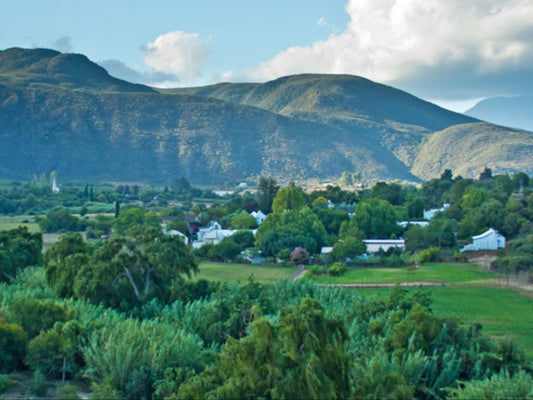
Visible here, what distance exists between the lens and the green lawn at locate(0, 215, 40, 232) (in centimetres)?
5709

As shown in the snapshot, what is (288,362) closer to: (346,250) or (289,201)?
(346,250)

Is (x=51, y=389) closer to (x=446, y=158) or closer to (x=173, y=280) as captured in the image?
(x=173, y=280)

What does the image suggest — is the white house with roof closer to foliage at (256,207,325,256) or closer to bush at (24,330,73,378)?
foliage at (256,207,325,256)

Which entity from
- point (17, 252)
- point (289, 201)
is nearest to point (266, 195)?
point (289, 201)

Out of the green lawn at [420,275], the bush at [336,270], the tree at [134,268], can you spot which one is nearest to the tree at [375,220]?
the green lawn at [420,275]

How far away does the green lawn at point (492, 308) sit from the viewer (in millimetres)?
23406

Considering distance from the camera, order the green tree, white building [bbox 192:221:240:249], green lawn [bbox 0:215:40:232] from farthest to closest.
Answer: green lawn [bbox 0:215:40:232] → white building [bbox 192:221:240:249] → the green tree

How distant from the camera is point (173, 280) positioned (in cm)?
2497

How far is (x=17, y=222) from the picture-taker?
6231 centimetres

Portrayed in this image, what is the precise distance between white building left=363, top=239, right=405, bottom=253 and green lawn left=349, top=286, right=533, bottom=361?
1390cm

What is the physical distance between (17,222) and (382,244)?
124 ft

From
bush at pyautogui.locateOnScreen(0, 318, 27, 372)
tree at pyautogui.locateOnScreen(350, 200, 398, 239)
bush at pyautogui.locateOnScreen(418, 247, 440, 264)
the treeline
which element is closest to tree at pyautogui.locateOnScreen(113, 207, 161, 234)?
tree at pyautogui.locateOnScreen(350, 200, 398, 239)

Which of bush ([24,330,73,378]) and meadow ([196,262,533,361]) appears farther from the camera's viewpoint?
meadow ([196,262,533,361])

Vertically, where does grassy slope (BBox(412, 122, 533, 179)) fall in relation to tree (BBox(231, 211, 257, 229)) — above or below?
above
